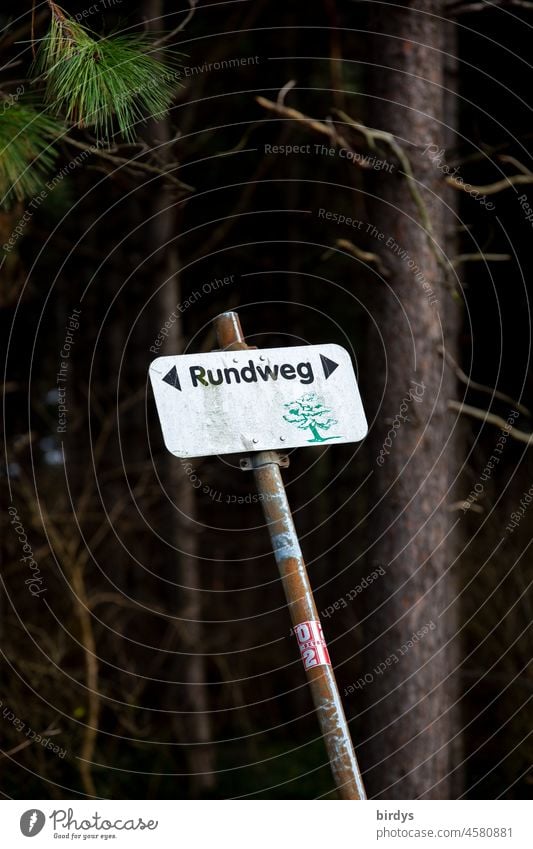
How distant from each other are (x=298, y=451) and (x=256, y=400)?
4.60 meters

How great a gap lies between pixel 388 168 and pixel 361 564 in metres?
3.59

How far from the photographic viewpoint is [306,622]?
1804 mm

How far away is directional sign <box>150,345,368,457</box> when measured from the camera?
178cm

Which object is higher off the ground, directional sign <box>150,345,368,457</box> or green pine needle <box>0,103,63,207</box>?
green pine needle <box>0,103,63,207</box>

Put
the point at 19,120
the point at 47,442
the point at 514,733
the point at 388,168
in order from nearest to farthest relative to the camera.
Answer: the point at 19,120 < the point at 388,168 < the point at 514,733 < the point at 47,442

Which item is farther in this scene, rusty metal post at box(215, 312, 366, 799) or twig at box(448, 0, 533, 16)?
twig at box(448, 0, 533, 16)

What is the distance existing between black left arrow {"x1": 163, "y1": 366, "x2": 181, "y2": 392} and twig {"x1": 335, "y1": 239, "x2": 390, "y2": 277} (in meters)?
0.97

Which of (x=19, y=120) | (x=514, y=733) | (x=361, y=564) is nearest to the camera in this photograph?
(x=19, y=120)

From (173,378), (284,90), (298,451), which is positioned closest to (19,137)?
(284,90)

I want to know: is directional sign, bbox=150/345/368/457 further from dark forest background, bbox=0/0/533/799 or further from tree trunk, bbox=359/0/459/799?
tree trunk, bbox=359/0/459/799

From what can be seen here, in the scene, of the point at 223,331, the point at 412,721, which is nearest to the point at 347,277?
the point at 412,721

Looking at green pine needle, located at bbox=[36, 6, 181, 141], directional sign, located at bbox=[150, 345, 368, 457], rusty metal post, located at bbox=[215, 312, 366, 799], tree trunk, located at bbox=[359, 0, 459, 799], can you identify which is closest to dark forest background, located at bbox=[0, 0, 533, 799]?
tree trunk, located at bbox=[359, 0, 459, 799]

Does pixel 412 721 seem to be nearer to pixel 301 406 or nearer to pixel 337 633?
pixel 301 406

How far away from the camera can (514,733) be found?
388cm
